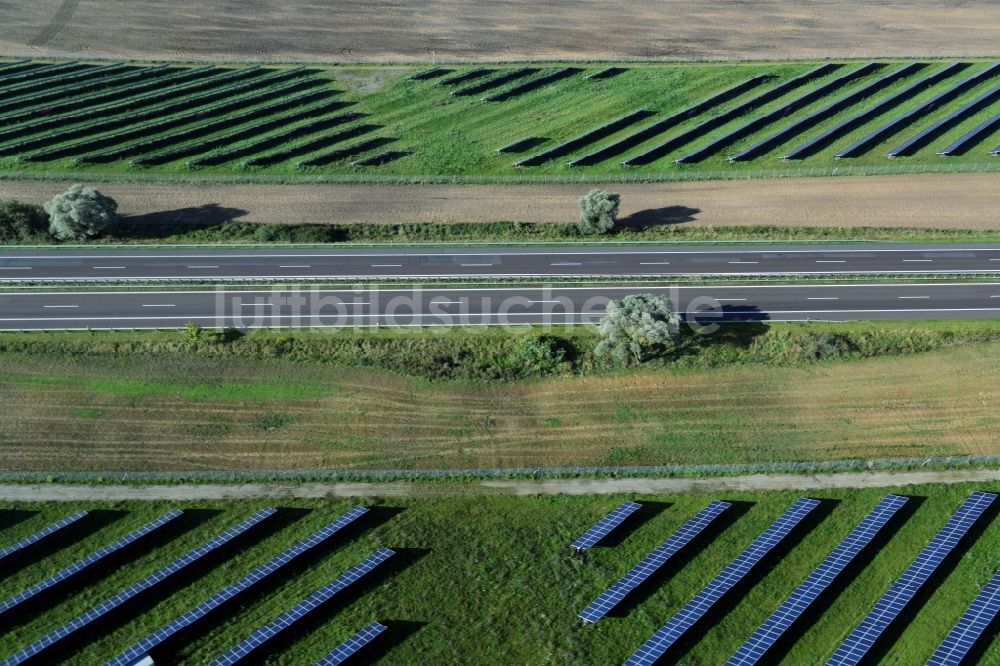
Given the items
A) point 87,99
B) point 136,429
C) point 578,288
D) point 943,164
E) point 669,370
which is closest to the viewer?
point 136,429

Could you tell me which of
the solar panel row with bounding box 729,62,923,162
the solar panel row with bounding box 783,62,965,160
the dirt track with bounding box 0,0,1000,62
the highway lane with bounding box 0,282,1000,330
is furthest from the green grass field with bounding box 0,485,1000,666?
the dirt track with bounding box 0,0,1000,62

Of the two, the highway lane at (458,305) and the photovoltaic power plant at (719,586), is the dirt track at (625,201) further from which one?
the photovoltaic power plant at (719,586)

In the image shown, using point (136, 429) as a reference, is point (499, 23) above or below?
above

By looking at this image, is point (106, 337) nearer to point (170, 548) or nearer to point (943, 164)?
point (170, 548)

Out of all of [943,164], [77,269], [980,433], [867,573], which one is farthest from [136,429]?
[943,164]

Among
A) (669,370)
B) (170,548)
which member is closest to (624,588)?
(669,370)

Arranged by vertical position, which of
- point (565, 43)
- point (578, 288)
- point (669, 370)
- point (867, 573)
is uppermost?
point (565, 43)

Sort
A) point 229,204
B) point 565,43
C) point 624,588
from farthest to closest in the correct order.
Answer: point 565,43 → point 229,204 → point 624,588

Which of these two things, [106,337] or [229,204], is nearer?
[106,337]
